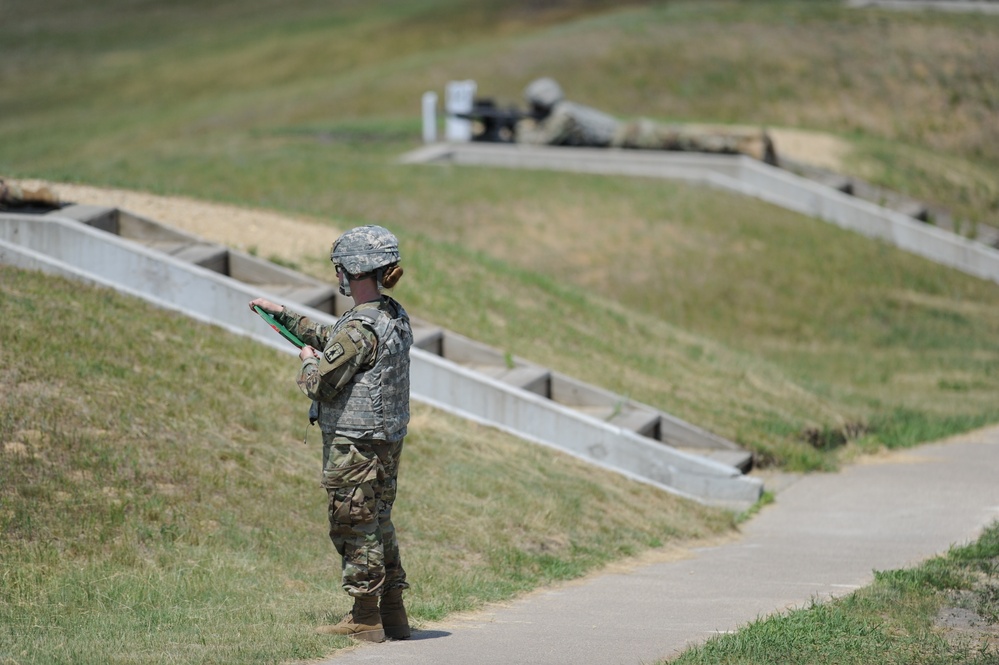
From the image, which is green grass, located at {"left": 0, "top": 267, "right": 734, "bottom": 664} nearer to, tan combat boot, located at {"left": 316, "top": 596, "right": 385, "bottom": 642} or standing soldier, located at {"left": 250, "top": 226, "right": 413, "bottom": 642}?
tan combat boot, located at {"left": 316, "top": 596, "right": 385, "bottom": 642}

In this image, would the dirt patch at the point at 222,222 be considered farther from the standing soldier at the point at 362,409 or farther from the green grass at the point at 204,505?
→ the standing soldier at the point at 362,409

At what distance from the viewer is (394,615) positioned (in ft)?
21.5

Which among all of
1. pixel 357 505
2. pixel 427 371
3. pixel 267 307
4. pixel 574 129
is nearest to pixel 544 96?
pixel 574 129

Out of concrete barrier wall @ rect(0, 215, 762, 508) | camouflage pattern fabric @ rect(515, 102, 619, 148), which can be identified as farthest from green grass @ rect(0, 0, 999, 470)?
camouflage pattern fabric @ rect(515, 102, 619, 148)

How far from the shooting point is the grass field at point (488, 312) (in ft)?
25.3

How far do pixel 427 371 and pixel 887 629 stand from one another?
528cm

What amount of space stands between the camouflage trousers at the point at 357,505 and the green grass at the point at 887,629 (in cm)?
→ 149

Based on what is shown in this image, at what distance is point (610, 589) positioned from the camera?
816 centimetres

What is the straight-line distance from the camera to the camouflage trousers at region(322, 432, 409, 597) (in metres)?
6.26

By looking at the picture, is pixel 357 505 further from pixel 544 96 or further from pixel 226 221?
pixel 544 96

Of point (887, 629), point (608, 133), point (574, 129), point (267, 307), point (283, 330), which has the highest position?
point (267, 307)

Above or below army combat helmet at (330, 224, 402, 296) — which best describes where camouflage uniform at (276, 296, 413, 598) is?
below

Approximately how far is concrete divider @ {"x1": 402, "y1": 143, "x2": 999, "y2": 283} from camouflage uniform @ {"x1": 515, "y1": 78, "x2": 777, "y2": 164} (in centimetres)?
23

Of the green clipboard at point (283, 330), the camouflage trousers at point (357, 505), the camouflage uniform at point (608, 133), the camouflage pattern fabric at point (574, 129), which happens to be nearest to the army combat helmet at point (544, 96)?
the camouflage uniform at point (608, 133)
